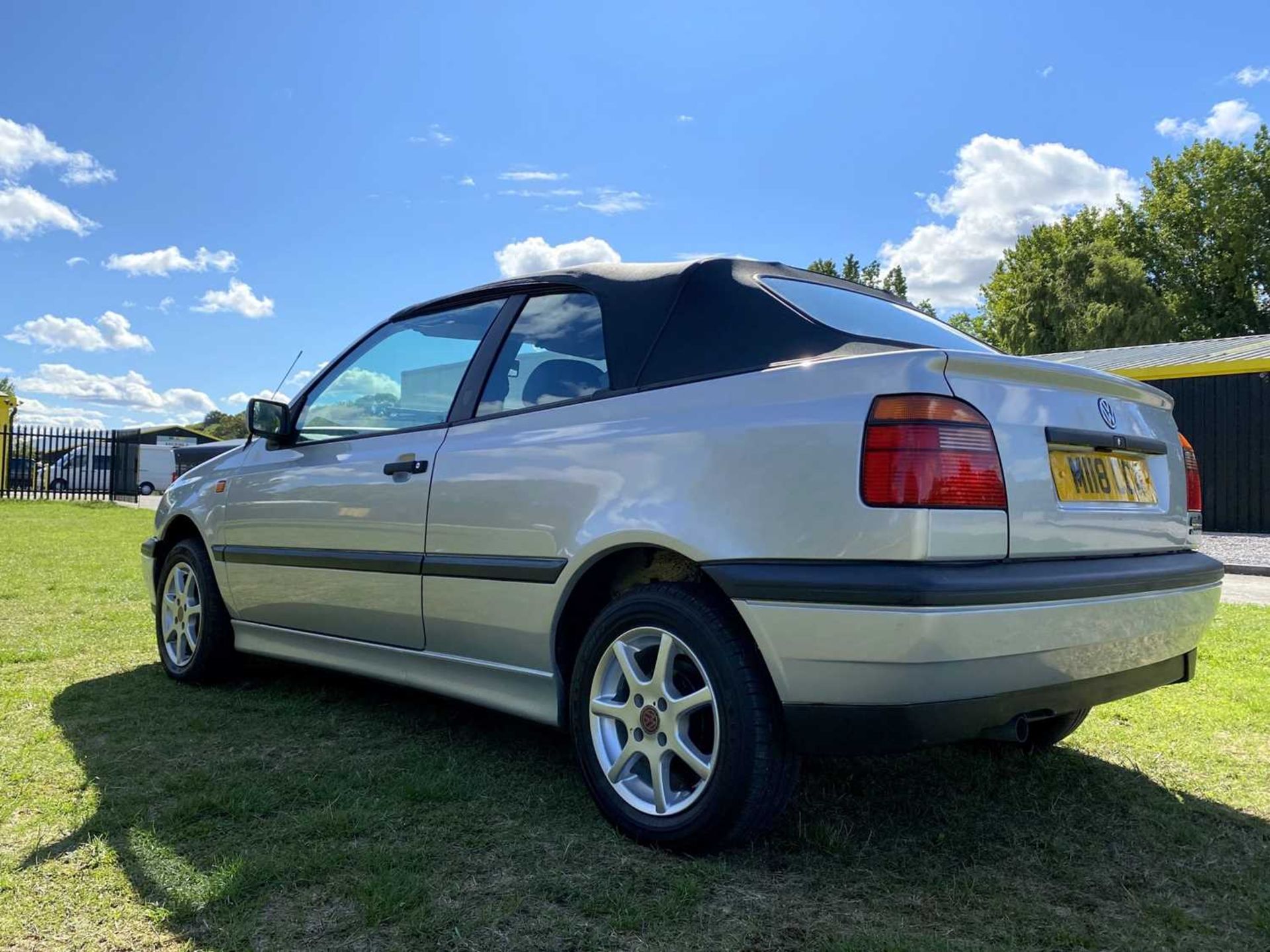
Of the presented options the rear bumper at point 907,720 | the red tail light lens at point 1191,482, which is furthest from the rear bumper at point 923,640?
the red tail light lens at point 1191,482

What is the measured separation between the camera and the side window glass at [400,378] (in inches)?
134

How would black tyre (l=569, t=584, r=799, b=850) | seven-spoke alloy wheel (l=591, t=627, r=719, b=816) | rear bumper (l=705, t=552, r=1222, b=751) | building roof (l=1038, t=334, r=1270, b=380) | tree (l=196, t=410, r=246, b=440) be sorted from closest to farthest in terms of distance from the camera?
rear bumper (l=705, t=552, r=1222, b=751) → black tyre (l=569, t=584, r=799, b=850) → seven-spoke alloy wheel (l=591, t=627, r=719, b=816) → building roof (l=1038, t=334, r=1270, b=380) → tree (l=196, t=410, r=246, b=440)

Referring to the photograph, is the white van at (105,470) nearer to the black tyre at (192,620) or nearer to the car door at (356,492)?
the black tyre at (192,620)

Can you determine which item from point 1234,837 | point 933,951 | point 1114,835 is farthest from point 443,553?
point 1234,837

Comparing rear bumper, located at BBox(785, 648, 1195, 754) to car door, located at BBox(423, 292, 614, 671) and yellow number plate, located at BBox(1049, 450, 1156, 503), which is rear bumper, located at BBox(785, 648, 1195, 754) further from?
car door, located at BBox(423, 292, 614, 671)

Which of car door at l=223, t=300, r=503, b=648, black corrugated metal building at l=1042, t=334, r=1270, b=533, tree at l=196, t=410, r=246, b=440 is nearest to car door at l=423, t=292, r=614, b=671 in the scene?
car door at l=223, t=300, r=503, b=648

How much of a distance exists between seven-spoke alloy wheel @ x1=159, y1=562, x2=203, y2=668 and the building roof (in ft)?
42.3

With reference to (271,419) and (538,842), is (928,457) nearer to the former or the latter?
(538,842)

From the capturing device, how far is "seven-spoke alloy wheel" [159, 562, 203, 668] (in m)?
4.36

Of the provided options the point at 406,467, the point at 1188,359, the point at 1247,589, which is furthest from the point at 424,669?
the point at 1188,359

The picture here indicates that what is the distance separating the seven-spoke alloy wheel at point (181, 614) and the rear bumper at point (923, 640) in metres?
3.04

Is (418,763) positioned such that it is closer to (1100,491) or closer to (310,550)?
(310,550)

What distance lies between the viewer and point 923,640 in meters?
2.03

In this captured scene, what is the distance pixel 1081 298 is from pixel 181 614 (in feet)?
126
